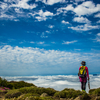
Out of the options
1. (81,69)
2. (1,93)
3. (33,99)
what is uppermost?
(81,69)

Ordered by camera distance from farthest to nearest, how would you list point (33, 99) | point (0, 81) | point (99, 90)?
point (0, 81) < point (99, 90) < point (33, 99)

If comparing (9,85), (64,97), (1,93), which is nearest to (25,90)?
(1,93)

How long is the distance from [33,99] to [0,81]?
1025cm

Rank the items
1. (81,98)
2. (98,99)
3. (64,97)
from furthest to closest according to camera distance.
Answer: (64,97), (81,98), (98,99)

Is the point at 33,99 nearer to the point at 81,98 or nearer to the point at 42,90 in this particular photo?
the point at 81,98

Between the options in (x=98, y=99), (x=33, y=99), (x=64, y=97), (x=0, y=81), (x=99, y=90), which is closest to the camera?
(x=33, y=99)

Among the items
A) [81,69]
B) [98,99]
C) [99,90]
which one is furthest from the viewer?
[81,69]

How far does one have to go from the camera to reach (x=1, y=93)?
35.6 feet

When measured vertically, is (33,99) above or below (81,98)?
above

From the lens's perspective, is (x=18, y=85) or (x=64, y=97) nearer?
(x=64, y=97)

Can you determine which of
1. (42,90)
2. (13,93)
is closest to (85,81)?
(42,90)

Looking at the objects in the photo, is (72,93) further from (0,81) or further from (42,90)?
(0,81)

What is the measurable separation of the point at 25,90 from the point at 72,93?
176 inches

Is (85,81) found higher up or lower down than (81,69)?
lower down
